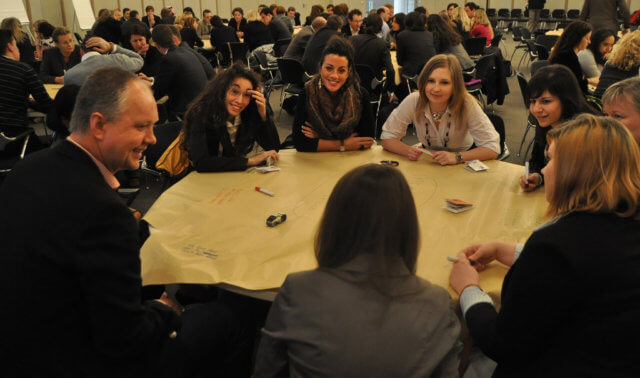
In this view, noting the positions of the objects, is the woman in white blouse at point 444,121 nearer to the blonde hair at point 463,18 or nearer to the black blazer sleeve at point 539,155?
the black blazer sleeve at point 539,155

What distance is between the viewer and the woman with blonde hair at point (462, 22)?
9547 mm

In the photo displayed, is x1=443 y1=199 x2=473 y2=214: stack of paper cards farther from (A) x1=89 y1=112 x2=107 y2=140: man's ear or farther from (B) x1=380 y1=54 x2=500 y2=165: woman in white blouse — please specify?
(A) x1=89 y1=112 x2=107 y2=140: man's ear

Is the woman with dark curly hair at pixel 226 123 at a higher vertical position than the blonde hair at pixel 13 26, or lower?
lower

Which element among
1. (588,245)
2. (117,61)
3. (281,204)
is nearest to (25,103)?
(117,61)

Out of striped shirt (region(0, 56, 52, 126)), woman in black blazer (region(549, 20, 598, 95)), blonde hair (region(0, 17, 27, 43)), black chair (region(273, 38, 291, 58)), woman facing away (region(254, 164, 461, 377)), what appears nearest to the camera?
woman facing away (region(254, 164, 461, 377))

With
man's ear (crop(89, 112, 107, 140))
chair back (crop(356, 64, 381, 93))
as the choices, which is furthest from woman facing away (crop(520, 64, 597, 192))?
chair back (crop(356, 64, 381, 93))

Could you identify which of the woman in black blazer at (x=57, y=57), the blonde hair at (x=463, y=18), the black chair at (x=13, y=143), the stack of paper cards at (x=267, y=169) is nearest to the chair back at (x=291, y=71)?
the woman in black blazer at (x=57, y=57)

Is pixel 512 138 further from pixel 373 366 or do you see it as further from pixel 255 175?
pixel 373 366

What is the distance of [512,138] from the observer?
6246 millimetres

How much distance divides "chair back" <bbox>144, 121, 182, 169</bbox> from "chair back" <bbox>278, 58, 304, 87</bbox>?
321cm

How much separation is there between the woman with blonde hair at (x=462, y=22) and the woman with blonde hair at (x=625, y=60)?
487 cm

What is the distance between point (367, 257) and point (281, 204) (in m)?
1.17

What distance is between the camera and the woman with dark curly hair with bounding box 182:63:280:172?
2.82m

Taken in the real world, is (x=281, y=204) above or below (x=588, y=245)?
below
